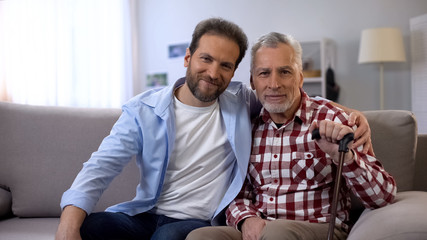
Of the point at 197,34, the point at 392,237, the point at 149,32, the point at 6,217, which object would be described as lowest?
the point at 6,217

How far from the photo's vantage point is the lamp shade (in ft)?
13.0

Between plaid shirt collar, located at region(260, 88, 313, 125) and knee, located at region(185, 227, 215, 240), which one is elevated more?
plaid shirt collar, located at region(260, 88, 313, 125)

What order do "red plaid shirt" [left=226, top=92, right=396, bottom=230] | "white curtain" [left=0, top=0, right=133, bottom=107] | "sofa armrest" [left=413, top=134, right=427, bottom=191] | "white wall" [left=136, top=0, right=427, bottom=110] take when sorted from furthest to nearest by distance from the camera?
"white wall" [left=136, top=0, right=427, bottom=110] < "white curtain" [left=0, top=0, right=133, bottom=107] < "sofa armrest" [left=413, top=134, right=427, bottom=191] < "red plaid shirt" [left=226, top=92, right=396, bottom=230]

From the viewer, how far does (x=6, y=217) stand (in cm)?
190

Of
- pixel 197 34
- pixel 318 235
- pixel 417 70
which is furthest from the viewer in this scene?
pixel 417 70

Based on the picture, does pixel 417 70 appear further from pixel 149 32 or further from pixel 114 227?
pixel 114 227

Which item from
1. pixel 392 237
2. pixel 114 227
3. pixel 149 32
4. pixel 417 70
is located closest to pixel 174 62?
pixel 149 32

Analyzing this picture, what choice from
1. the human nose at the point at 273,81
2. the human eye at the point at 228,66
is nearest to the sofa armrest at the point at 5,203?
the human eye at the point at 228,66

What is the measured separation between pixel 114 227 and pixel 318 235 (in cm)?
64

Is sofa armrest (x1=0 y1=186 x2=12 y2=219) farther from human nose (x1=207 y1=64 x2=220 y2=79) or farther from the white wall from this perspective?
the white wall

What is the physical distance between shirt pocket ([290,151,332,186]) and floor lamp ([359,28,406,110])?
281 centimetres

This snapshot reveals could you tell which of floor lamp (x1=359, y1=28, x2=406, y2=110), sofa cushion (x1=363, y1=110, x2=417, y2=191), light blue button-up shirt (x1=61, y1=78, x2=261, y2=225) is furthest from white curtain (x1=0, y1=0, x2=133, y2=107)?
sofa cushion (x1=363, y1=110, x2=417, y2=191)

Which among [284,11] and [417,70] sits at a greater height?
[284,11]

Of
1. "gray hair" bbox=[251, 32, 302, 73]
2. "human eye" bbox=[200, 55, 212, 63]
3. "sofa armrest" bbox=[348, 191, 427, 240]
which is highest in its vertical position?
"gray hair" bbox=[251, 32, 302, 73]
